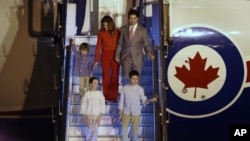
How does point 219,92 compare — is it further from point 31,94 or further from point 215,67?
point 31,94

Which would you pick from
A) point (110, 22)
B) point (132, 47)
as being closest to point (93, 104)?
point (132, 47)

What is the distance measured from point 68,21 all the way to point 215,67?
102 inches

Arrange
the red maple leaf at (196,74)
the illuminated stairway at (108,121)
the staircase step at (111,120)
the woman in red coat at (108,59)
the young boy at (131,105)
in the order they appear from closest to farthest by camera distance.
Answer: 1. the young boy at (131,105)
2. the illuminated stairway at (108,121)
3. the staircase step at (111,120)
4. the woman in red coat at (108,59)
5. the red maple leaf at (196,74)

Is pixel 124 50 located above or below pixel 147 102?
above

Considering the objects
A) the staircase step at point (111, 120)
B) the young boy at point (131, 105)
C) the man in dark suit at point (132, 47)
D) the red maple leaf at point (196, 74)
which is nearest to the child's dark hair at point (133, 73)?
the young boy at point (131, 105)

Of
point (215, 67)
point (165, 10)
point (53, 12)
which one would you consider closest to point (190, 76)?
point (215, 67)

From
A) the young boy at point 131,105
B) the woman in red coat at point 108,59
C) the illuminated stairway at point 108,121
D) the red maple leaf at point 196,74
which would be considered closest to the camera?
the young boy at point 131,105

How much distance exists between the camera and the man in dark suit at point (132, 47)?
791 cm

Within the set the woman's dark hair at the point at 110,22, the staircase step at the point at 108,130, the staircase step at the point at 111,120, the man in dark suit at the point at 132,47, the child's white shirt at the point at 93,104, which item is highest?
the woman's dark hair at the point at 110,22

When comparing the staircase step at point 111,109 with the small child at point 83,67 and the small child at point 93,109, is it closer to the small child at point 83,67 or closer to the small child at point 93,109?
the small child at point 83,67

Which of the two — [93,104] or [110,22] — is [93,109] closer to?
[93,104]

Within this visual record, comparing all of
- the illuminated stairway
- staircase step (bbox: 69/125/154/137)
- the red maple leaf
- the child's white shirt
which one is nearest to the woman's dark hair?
the illuminated stairway

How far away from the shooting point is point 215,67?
927cm

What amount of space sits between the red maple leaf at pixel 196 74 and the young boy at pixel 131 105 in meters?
1.89
